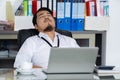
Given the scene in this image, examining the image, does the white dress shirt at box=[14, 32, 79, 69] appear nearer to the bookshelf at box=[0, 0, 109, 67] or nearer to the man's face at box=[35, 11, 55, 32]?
the man's face at box=[35, 11, 55, 32]

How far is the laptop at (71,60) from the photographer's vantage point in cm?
191

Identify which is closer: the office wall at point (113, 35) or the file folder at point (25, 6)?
the file folder at point (25, 6)

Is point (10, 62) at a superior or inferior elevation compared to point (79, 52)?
inferior

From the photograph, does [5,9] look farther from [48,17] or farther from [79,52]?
[79,52]

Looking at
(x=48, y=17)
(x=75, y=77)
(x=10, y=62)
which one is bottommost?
(x=10, y=62)

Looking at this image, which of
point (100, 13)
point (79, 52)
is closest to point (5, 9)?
point (100, 13)

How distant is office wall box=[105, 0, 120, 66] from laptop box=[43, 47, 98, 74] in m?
2.07

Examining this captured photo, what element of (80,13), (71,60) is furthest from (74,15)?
(71,60)

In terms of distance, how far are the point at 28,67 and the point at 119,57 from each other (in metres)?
2.21

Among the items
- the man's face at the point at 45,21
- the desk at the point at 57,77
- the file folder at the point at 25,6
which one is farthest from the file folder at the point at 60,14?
the desk at the point at 57,77

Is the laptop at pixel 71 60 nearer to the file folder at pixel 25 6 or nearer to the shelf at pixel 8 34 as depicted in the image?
the shelf at pixel 8 34

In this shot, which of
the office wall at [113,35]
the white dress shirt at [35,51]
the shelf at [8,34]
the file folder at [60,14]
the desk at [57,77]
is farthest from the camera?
the office wall at [113,35]

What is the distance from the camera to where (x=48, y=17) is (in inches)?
117

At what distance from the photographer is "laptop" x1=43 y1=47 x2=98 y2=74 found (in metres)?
1.91
